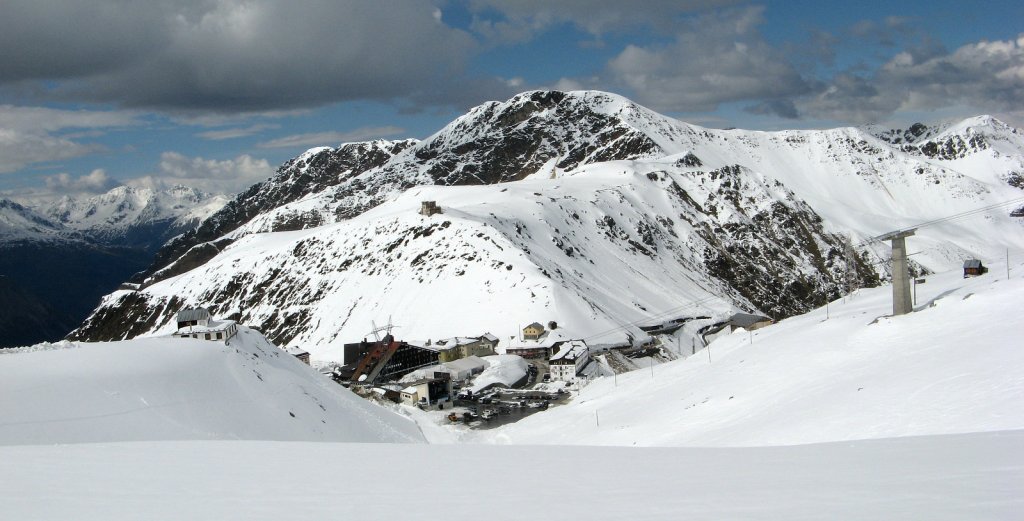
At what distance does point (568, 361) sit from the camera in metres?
78.3

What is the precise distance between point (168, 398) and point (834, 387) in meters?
26.9

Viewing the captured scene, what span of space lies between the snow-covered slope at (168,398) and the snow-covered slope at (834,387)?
11280 mm

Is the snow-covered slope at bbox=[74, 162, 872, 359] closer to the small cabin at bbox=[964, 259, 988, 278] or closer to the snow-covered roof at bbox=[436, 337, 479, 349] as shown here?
the snow-covered roof at bbox=[436, 337, 479, 349]

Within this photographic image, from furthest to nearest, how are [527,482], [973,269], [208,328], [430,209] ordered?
[430,209] → [973,269] → [208,328] → [527,482]

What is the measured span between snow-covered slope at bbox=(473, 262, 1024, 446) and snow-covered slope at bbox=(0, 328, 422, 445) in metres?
11.3

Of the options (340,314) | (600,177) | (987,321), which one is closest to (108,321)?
(340,314)

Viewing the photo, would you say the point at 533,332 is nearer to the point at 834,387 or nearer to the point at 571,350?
the point at 571,350

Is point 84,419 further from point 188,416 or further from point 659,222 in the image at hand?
point 659,222

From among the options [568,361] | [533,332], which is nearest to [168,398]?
[568,361]

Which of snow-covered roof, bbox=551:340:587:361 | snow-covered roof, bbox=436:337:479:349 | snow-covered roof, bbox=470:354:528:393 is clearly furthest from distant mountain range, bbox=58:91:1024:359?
snow-covered roof, bbox=470:354:528:393

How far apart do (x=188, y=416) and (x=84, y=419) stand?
4.29 m

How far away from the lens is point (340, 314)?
106 m

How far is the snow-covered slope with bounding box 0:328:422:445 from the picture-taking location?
86.7 feet

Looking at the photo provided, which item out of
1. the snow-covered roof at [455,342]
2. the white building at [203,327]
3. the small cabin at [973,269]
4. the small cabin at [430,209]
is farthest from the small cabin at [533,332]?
the small cabin at [973,269]
